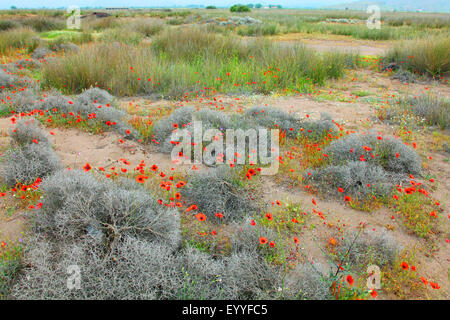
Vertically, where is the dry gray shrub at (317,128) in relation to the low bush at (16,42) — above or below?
below

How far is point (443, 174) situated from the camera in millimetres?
4160

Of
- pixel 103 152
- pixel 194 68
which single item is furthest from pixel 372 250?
pixel 194 68

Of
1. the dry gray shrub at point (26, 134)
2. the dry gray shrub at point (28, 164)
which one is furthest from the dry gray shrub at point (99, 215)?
the dry gray shrub at point (26, 134)

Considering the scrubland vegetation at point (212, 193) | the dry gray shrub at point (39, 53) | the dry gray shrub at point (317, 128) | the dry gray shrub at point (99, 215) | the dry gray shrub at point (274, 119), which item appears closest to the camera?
the scrubland vegetation at point (212, 193)

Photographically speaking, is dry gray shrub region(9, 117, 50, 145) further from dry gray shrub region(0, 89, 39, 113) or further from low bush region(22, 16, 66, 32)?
low bush region(22, 16, 66, 32)

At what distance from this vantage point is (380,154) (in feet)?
13.6

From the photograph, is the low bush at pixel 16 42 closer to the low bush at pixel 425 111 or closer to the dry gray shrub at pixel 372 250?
the low bush at pixel 425 111

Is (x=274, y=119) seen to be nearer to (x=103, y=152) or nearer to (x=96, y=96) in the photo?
(x=103, y=152)

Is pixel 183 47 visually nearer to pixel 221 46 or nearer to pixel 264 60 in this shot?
pixel 221 46

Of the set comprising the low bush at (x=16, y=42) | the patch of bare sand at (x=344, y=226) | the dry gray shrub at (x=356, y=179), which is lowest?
the patch of bare sand at (x=344, y=226)

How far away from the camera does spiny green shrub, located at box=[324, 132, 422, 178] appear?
4082mm

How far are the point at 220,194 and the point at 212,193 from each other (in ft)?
0.27

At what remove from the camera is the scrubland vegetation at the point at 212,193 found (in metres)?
2.33

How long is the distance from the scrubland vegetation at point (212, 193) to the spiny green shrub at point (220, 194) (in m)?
0.02
